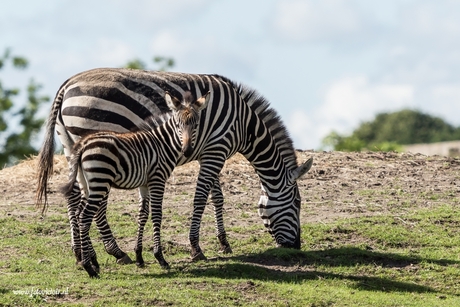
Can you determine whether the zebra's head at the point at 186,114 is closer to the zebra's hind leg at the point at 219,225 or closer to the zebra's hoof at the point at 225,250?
the zebra's hind leg at the point at 219,225

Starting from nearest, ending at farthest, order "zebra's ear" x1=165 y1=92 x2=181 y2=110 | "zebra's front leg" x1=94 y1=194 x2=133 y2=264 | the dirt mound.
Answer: "zebra's ear" x1=165 y1=92 x2=181 y2=110
"zebra's front leg" x1=94 y1=194 x2=133 y2=264
the dirt mound

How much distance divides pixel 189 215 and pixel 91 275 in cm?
427

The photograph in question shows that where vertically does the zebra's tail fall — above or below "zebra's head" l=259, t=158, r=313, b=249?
above

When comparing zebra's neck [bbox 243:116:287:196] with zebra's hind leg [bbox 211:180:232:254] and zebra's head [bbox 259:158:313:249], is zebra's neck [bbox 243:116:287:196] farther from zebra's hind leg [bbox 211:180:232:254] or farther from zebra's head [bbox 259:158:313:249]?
zebra's hind leg [bbox 211:180:232:254]

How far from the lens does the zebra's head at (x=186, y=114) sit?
10633 millimetres

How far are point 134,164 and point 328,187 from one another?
20.8 ft

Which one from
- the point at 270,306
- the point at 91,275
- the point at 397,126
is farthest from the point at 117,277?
the point at 397,126

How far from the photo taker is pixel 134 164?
1045 centimetres

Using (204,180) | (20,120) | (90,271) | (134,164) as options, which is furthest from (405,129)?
(90,271)

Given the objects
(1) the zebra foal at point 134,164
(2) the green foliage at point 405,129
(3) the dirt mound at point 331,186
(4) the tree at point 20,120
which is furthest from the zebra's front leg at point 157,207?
(2) the green foliage at point 405,129

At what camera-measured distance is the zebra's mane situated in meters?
12.9

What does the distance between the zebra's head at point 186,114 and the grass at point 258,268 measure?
1668mm

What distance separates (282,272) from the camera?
10.9 metres

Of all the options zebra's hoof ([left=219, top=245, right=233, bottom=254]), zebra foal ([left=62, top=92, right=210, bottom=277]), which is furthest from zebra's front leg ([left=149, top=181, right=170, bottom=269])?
zebra's hoof ([left=219, top=245, right=233, bottom=254])
